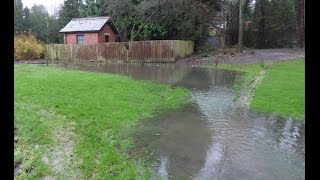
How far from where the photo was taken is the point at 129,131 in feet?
24.8

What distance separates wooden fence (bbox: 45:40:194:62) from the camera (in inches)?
1034

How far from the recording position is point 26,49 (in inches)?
1099

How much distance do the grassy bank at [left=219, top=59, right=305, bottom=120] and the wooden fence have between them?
833cm

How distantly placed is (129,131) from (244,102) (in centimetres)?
478

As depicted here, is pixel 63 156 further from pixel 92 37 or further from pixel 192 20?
pixel 92 37

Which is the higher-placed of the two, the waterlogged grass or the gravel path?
the gravel path

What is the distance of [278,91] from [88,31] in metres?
23.1

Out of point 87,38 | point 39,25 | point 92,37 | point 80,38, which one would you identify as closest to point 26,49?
point 80,38

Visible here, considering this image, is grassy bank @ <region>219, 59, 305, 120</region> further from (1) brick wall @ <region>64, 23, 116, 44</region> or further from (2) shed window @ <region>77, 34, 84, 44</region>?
(2) shed window @ <region>77, 34, 84, 44</region>

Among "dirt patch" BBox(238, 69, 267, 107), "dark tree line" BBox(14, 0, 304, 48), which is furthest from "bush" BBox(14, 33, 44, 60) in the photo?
"dirt patch" BBox(238, 69, 267, 107)

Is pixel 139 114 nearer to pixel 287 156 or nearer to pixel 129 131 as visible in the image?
pixel 129 131

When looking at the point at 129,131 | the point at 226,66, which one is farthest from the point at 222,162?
the point at 226,66

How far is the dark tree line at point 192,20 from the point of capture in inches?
1196
